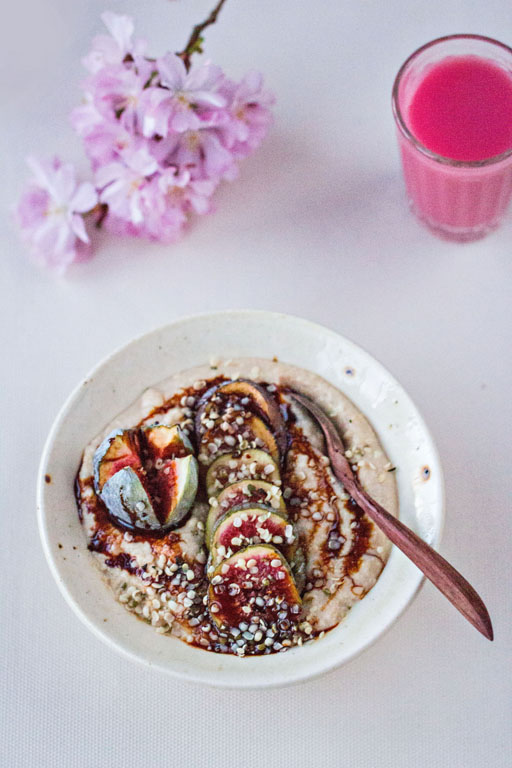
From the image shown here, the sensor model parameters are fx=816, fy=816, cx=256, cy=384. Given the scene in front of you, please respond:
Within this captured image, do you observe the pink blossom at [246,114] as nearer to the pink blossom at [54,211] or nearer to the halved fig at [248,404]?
the pink blossom at [54,211]

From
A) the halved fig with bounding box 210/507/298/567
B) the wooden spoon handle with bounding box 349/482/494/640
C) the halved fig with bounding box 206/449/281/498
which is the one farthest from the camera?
the halved fig with bounding box 206/449/281/498

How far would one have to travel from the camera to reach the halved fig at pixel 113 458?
7.26 feet

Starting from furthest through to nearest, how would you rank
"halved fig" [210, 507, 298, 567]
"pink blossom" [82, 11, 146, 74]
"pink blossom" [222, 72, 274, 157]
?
"pink blossom" [222, 72, 274, 157], "pink blossom" [82, 11, 146, 74], "halved fig" [210, 507, 298, 567]

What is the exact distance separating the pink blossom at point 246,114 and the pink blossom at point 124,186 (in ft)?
0.90

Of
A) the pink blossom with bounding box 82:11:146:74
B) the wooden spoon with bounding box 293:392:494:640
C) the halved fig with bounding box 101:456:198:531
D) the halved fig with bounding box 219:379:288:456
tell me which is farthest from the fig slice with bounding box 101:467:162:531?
the pink blossom with bounding box 82:11:146:74

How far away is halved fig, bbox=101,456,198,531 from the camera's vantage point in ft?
7.03

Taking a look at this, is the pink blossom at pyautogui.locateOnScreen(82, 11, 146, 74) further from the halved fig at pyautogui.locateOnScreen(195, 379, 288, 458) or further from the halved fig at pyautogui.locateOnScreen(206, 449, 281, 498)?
the halved fig at pyautogui.locateOnScreen(206, 449, 281, 498)

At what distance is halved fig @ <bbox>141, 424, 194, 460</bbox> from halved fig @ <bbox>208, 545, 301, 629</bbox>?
333 mm

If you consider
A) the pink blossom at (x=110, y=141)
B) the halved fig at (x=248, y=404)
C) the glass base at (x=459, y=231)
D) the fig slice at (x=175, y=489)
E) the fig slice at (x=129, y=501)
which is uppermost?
the glass base at (x=459, y=231)

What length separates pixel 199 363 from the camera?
2424 millimetres

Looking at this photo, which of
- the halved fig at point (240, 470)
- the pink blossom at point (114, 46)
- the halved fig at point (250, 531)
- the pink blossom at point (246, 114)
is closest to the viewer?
the halved fig at point (250, 531)

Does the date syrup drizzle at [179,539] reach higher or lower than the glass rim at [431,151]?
lower

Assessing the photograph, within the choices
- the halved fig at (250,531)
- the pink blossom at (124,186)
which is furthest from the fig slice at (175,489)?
the pink blossom at (124,186)

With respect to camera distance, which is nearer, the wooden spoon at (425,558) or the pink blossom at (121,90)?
the wooden spoon at (425,558)
